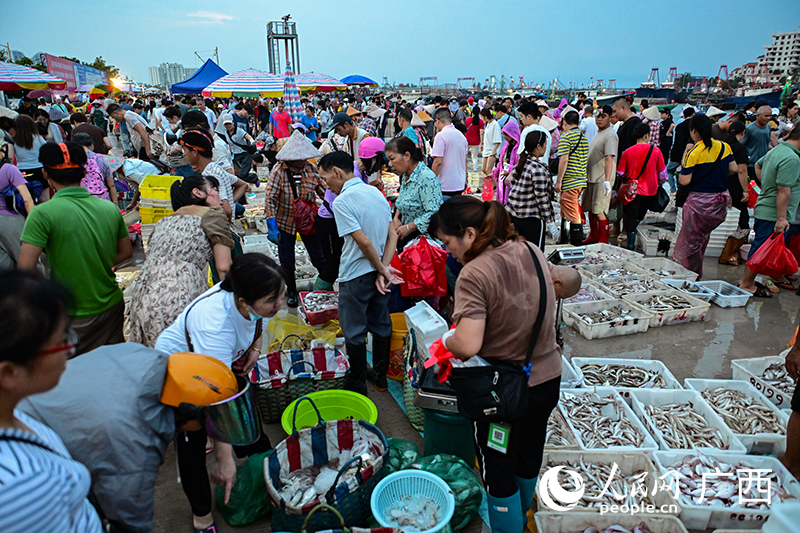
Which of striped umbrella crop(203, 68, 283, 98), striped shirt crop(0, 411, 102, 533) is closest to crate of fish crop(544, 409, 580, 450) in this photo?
striped shirt crop(0, 411, 102, 533)

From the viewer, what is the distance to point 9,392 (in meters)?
1.12

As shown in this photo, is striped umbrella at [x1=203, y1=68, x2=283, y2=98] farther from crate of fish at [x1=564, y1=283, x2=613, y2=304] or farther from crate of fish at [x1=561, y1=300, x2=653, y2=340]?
crate of fish at [x1=561, y1=300, x2=653, y2=340]

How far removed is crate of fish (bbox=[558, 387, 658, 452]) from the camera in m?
3.24

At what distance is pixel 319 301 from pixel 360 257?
1.79 meters

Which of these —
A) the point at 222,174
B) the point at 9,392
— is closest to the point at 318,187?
the point at 222,174

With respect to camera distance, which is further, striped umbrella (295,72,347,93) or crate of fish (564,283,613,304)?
striped umbrella (295,72,347,93)

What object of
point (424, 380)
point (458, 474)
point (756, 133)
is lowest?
point (458, 474)

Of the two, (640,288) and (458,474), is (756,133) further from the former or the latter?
(458,474)

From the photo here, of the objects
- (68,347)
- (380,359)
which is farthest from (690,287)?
(68,347)

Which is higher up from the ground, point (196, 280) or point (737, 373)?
point (196, 280)

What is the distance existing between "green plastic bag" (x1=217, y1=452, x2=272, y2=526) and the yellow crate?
107 inches

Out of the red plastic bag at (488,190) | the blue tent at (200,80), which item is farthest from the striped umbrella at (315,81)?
the red plastic bag at (488,190)

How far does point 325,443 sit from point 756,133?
9511 mm

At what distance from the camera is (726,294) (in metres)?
5.80
